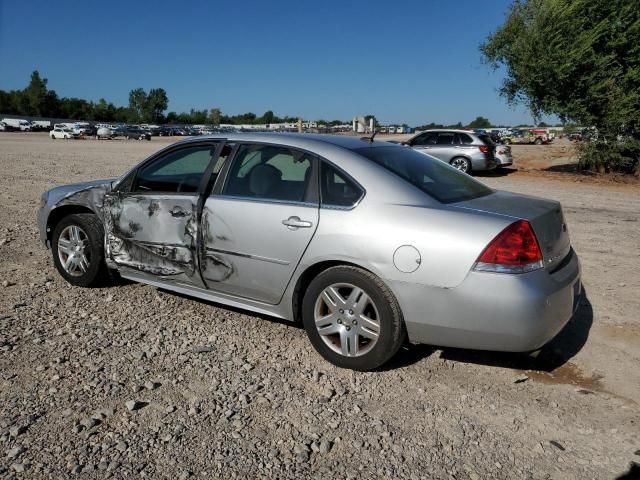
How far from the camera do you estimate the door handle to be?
3.67 m

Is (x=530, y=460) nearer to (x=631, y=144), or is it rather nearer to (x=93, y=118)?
(x=631, y=144)

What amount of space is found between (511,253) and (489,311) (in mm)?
359

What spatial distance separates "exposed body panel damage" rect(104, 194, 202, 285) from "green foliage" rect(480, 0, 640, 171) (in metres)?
16.1

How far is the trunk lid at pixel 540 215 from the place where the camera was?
11.0 ft

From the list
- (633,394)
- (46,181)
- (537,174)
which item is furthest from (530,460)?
(537,174)

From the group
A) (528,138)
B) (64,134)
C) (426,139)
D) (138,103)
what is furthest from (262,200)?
(138,103)

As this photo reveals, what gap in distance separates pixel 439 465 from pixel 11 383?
8.56ft

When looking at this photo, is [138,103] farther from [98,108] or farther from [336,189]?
[336,189]

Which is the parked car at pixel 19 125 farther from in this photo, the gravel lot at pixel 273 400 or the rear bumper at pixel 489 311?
the rear bumper at pixel 489 311

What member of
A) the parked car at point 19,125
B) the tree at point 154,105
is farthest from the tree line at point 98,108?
the parked car at point 19,125

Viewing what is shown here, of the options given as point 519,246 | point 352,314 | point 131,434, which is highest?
point 519,246

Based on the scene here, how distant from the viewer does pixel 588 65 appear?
56.3ft

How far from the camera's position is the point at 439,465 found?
8.84 feet

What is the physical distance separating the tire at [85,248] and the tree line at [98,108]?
118 metres
